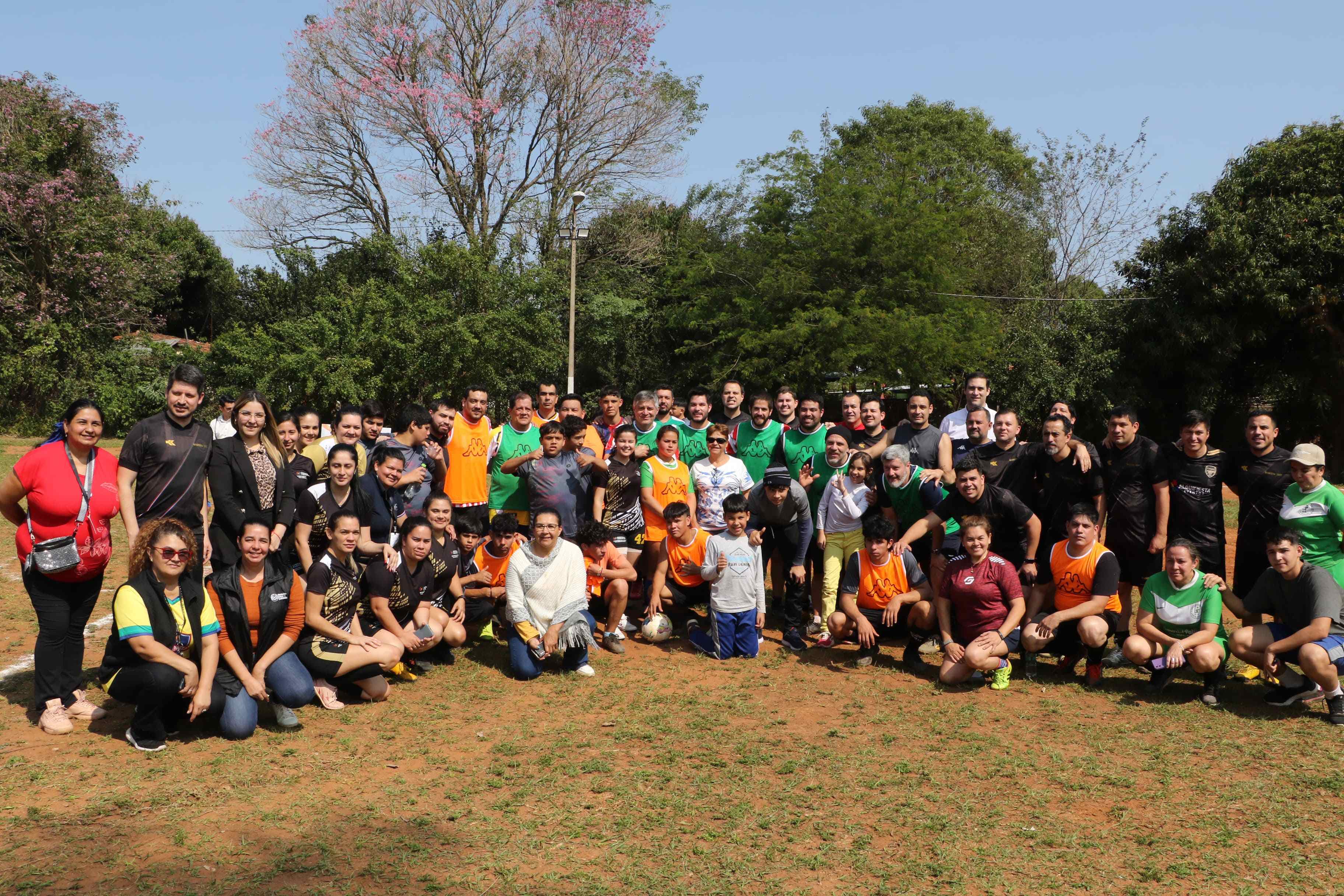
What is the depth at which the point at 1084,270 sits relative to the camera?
108 feet

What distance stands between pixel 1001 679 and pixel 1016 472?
1585 millimetres

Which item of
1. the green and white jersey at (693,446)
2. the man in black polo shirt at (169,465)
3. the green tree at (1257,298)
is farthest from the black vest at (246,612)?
the green tree at (1257,298)

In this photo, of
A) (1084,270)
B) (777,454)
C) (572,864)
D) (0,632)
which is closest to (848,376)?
(1084,270)

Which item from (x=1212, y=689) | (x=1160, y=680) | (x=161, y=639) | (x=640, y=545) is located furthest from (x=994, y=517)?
(x=161, y=639)

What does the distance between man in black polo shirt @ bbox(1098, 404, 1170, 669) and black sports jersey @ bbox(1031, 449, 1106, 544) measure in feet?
0.47

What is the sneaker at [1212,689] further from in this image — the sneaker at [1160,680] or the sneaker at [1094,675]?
the sneaker at [1094,675]

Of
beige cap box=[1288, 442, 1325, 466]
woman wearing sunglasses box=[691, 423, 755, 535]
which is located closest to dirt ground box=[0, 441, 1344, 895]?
beige cap box=[1288, 442, 1325, 466]

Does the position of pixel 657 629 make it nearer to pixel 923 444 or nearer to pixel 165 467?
pixel 923 444

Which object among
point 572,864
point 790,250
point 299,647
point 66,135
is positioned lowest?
point 572,864

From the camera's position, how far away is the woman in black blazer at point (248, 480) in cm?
614

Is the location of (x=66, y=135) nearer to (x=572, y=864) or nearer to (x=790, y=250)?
(x=790, y=250)

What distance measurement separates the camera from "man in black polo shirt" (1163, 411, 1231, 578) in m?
6.85

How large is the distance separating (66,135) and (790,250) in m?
19.3

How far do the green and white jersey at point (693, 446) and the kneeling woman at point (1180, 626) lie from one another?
360cm
